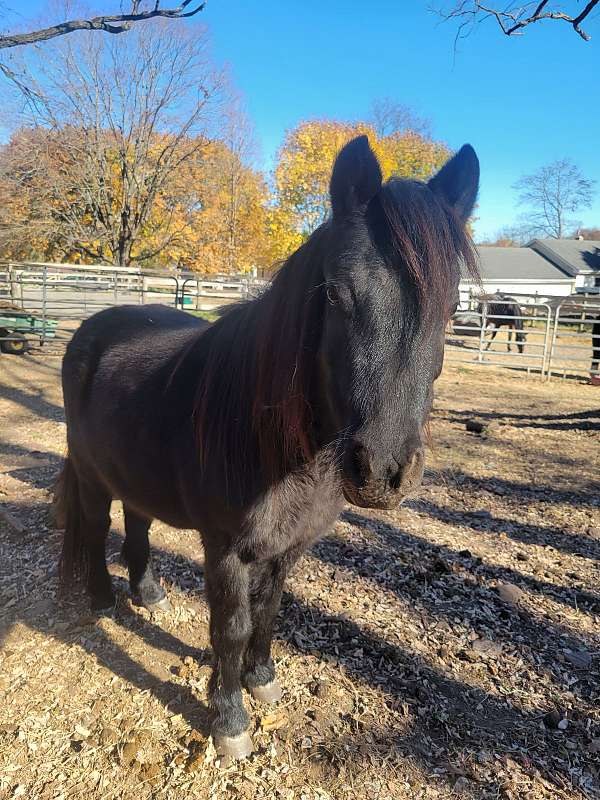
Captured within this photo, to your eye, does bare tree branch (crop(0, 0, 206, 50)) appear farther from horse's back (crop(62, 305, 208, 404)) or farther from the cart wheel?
the cart wheel

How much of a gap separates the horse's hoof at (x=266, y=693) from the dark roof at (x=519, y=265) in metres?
45.3

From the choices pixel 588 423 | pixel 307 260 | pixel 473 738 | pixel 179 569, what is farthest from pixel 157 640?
pixel 588 423

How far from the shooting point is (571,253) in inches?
1882

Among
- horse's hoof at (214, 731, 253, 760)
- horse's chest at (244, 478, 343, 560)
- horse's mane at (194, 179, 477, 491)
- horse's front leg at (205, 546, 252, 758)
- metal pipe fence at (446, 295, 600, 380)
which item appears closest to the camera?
horse's mane at (194, 179, 477, 491)

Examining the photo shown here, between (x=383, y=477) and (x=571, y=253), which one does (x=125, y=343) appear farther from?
(x=571, y=253)

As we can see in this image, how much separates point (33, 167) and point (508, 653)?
24.8m

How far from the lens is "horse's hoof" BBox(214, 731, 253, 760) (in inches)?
84.1

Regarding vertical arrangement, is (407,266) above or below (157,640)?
above

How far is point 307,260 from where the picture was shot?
5.22 ft

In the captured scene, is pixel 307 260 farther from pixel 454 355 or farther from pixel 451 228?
pixel 454 355

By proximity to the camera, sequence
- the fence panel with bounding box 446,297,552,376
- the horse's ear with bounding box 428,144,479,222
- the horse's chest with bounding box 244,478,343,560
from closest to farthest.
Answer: the horse's ear with bounding box 428,144,479,222 < the horse's chest with bounding box 244,478,343,560 < the fence panel with bounding box 446,297,552,376

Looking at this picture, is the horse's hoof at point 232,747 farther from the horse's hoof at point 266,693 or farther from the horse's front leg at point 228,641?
the horse's hoof at point 266,693

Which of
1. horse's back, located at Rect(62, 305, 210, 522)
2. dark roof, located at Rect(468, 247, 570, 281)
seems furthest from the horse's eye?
dark roof, located at Rect(468, 247, 570, 281)

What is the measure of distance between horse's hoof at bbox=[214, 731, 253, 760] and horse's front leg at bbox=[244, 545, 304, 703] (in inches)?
11.8
